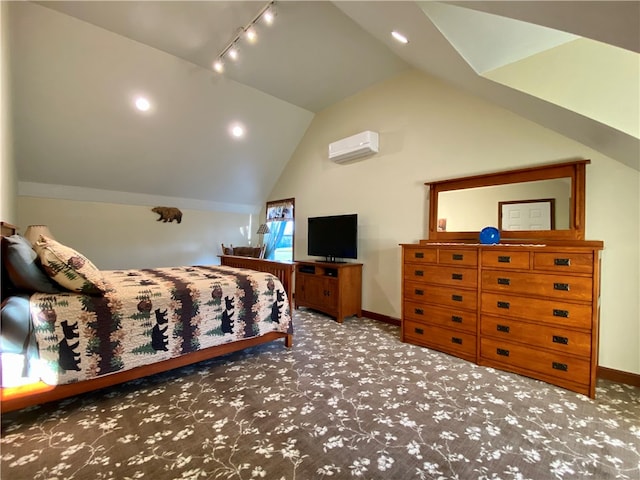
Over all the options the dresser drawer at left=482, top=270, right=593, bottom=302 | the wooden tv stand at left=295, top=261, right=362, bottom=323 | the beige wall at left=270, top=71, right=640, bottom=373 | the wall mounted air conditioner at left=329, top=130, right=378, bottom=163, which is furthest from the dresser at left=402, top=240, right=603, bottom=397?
the wall mounted air conditioner at left=329, top=130, right=378, bottom=163

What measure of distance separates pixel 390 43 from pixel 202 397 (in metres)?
3.18

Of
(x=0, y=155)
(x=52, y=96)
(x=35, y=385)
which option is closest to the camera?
(x=35, y=385)

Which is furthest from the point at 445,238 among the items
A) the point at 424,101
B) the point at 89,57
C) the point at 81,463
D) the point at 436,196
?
the point at 89,57

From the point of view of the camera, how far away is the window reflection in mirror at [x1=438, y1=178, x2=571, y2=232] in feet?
8.62

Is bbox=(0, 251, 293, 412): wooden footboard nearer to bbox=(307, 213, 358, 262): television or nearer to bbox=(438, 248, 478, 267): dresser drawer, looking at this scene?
bbox=(307, 213, 358, 262): television

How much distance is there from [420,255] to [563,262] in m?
1.18

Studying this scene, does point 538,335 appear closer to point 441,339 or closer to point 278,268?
point 441,339

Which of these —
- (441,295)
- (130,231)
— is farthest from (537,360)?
(130,231)

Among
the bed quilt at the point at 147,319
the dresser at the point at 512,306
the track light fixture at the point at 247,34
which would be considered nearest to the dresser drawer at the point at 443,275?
the dresser at the point at 512,306

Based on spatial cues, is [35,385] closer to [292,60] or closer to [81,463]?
[81,463]

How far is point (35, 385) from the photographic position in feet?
5.61

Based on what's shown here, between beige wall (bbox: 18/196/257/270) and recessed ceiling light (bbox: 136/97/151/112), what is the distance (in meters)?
1.98

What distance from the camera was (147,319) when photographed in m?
2.10

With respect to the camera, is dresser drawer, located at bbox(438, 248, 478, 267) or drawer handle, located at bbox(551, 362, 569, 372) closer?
drawer handle, located at bbox(551, 362, 569, 372)
